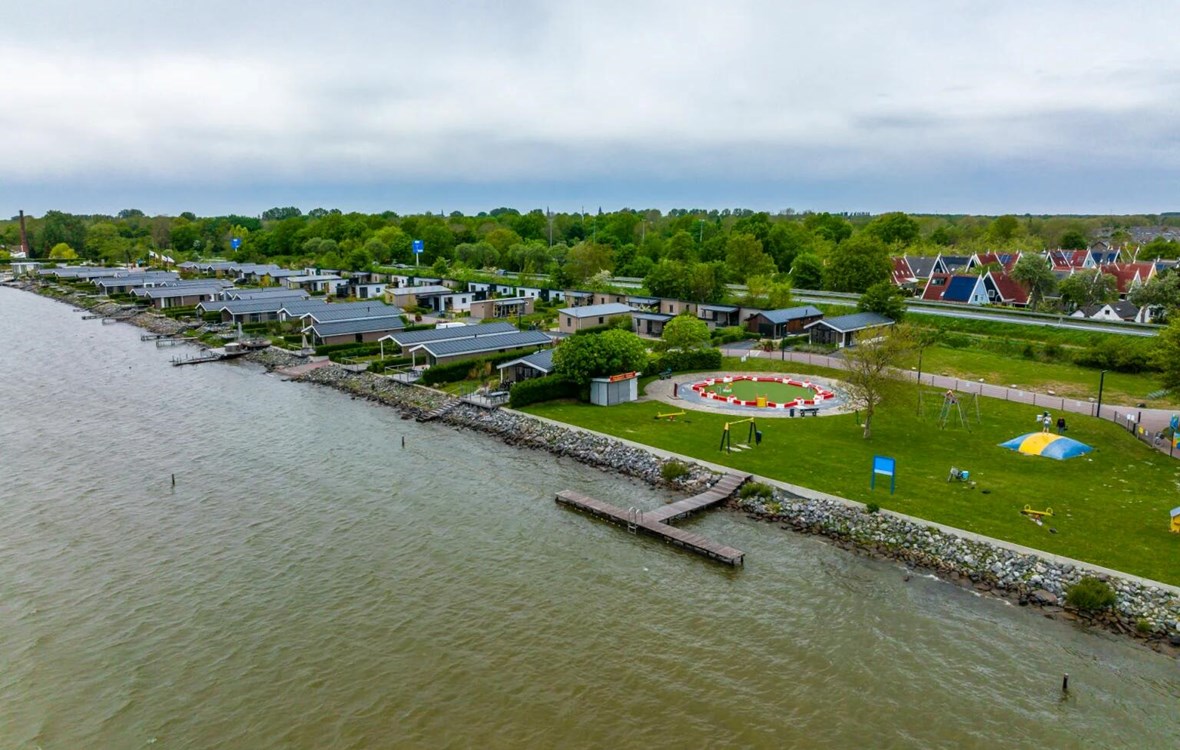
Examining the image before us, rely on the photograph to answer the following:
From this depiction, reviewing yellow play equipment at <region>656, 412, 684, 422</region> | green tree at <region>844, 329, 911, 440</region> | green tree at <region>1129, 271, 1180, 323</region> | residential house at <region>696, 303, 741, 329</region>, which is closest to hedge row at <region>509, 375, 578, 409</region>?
yellow play equipment at <region>656, 412, 684, 422</region>

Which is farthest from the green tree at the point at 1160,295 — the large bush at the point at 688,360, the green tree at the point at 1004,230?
the green tree at the point at 1004,230

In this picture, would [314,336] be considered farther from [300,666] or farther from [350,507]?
[300,666]

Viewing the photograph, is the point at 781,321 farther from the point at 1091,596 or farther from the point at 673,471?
the point at 1091,596

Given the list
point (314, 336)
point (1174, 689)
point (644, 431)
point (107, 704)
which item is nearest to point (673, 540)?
point (644, 431)

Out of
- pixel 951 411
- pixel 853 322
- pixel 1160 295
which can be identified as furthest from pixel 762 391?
pixel 1160 295

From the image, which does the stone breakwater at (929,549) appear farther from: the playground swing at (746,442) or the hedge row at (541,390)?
the hedge row at (541,390)
